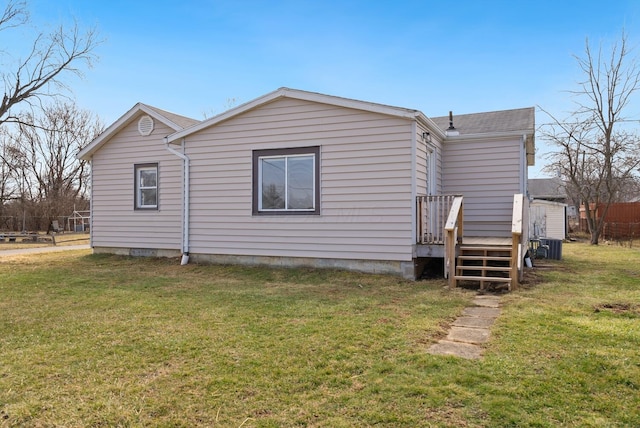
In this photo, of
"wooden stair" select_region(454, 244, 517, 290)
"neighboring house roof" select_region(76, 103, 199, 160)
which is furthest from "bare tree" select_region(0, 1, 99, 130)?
"wooden stair" select_region(454, 244, 517, 290)

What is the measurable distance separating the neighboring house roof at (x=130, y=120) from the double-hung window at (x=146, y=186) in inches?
42.6

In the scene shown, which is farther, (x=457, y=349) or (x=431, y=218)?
(x=431, y=218)

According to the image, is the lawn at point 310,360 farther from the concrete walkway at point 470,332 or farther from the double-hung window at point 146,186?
the double-hung window at point 146,186

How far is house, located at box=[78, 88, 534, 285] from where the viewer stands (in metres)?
7.69

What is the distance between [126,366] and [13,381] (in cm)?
78

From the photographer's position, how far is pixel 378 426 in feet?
8.13

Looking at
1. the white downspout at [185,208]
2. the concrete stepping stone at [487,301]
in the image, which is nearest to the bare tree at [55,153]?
the white downspout at [185,208]

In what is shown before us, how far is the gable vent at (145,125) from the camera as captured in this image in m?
10.8

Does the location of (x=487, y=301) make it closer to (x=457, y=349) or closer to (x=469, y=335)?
(x=469, y=335)

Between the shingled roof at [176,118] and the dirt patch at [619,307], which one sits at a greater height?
the shingled roof at [176,118]

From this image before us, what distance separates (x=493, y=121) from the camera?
1042cm

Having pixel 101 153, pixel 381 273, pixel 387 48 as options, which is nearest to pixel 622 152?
pixel 387 48

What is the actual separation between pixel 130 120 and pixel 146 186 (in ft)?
5.70

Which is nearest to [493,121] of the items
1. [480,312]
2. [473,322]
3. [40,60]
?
[480,312]
